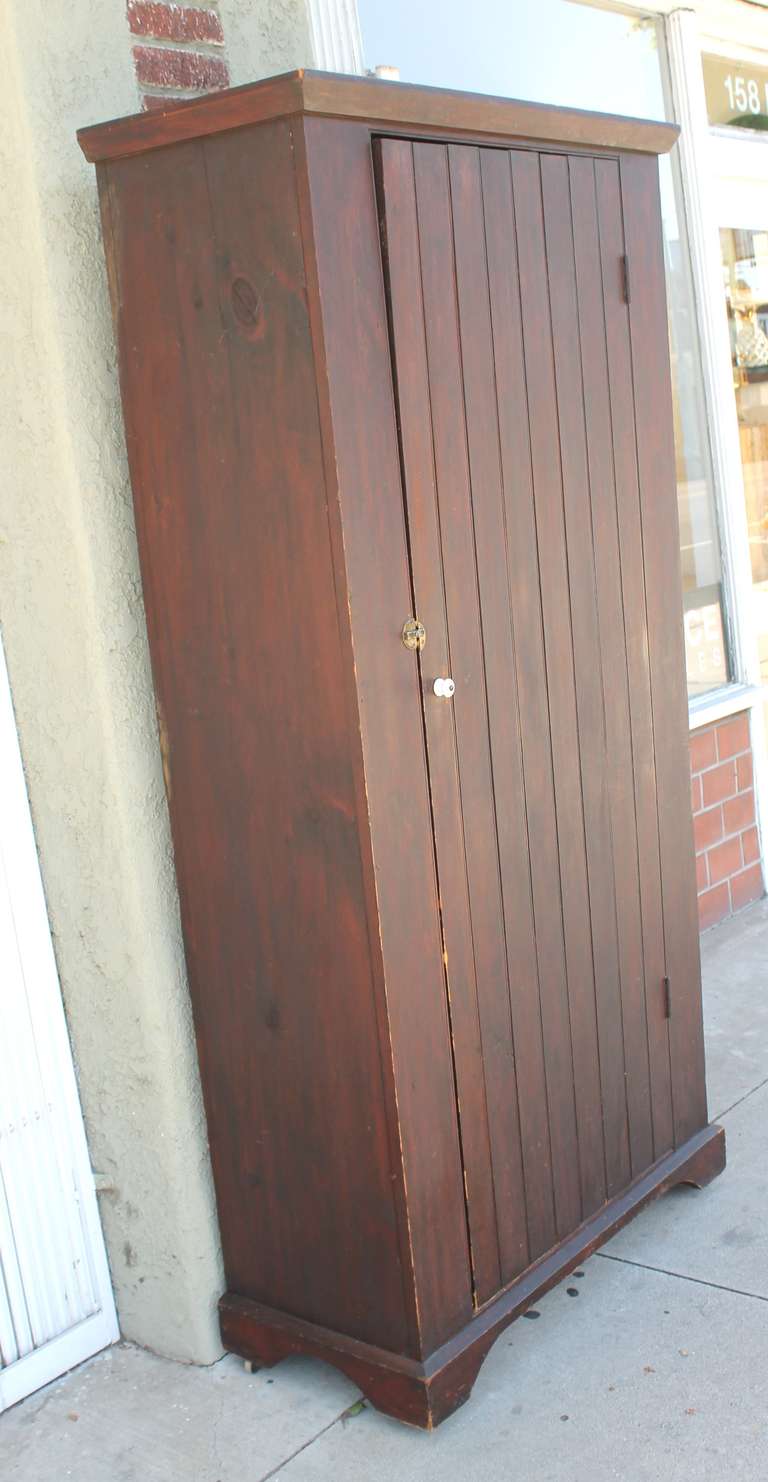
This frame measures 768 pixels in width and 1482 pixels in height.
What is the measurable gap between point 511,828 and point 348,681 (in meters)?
0.48

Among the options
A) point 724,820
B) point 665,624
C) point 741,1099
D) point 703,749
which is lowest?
point 741,1099

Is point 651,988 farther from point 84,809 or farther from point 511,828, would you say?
point 84,809

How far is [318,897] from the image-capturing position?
2.29 metres

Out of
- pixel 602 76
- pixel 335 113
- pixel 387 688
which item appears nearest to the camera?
pixel 335 113

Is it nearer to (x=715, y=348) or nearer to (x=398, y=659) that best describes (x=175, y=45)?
(x=398, y=659)

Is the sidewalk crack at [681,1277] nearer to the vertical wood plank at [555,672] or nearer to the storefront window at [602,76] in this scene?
the vertical wood plank at [555,672]

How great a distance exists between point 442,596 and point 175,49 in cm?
107

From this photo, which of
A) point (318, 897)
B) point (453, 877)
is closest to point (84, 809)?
point (318, 897)

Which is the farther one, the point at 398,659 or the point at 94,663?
the point at 94,663

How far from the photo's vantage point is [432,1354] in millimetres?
2354

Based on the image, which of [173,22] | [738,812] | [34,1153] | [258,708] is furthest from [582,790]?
[738,812]

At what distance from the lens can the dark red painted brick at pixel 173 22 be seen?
2400mm

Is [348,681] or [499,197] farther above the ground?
Answer: [499,197]

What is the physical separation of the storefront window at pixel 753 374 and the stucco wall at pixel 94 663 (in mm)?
2470
